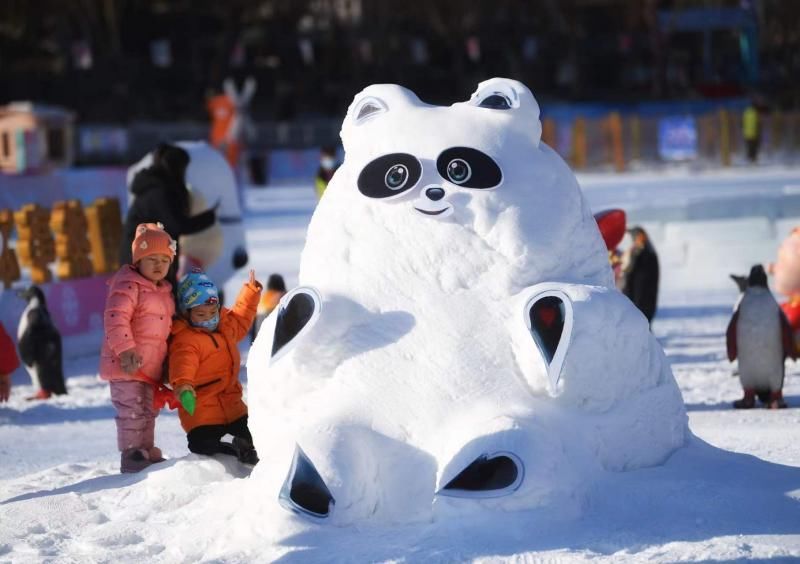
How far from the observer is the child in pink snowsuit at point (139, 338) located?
537 centimetres

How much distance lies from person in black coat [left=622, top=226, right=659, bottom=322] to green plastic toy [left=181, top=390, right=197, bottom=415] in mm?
4536

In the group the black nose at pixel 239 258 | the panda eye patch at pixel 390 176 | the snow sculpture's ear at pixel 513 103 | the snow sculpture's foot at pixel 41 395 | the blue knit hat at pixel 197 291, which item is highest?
the snow sculpture's ear at pixel 513 103

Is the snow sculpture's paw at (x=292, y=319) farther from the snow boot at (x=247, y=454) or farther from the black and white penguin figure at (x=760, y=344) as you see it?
the black and white penguin figure at (x=760, y=344)

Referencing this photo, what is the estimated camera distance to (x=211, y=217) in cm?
900

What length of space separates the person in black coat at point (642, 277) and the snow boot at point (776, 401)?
198 centimetres

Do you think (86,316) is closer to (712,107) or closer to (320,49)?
(712,107)

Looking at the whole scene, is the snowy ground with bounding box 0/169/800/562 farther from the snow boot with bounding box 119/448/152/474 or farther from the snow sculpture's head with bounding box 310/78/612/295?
the snow sculpture's head with bounding box 310/78/612/295

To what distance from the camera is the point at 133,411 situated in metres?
5.55

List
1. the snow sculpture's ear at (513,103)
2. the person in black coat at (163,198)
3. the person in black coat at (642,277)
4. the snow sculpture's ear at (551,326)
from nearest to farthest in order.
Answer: the snow sculpture's ear at (551,326) → the snow sculpture's ear at (513,103) → the person in black coat at (163,198) → the person in black coat at (642,277)

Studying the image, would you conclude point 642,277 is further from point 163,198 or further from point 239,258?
point 163,198

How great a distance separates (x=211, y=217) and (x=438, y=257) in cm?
449

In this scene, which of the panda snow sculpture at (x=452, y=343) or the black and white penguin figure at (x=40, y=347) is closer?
the panda snow sculpture at (x=452, y=343)

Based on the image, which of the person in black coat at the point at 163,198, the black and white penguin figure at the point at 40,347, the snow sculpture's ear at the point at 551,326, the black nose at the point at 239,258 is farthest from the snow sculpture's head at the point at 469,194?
the black nose at the point at 239,258

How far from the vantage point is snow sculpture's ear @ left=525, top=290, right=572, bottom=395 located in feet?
14.6
